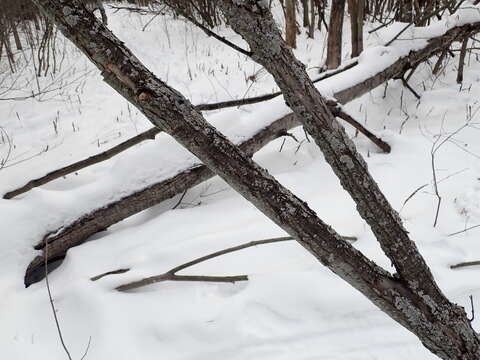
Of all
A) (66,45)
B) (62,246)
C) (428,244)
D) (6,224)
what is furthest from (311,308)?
(66,45)

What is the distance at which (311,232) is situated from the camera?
89 centimetres

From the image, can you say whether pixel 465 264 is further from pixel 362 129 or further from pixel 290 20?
pixel 290 20

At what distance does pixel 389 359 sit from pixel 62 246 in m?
1.79

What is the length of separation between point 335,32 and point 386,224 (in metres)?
4.14

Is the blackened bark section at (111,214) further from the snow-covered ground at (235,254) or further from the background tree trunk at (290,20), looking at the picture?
the background tree trunk at (290,20)

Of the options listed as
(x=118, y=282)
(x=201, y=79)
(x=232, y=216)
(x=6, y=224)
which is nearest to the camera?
(x=118, y=282)

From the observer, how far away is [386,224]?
3.16 ft

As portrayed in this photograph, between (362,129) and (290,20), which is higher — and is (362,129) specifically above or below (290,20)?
below

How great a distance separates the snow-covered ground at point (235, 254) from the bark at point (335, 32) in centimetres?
103

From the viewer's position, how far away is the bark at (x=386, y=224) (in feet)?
2.83

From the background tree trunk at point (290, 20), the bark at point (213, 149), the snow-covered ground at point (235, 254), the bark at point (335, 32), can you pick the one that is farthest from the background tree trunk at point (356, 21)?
the bark at point (213, 149)

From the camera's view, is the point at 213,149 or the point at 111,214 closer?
the point at 213,149

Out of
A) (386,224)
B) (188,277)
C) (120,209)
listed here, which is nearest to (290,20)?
(120,209)

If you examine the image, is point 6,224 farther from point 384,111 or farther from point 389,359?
point 384,111
